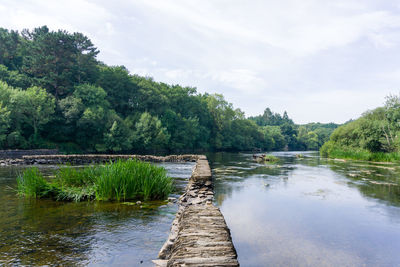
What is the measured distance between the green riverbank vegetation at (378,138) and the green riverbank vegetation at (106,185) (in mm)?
36324

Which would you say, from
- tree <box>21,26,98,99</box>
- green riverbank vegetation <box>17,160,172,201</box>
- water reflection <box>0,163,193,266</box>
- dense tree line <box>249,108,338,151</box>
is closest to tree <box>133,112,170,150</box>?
tree <box>21,26,98,99</box>

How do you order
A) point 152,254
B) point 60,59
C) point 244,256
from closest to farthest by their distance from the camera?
point 152,254, point 244,256, point 60,59

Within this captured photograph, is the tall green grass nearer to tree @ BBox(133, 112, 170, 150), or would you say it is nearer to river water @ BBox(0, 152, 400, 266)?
river water @ BBox(0, 152, 400, 266)

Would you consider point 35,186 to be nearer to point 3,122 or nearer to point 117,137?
point 3,122

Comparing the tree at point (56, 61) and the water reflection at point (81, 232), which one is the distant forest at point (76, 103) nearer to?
the tree at point (56, 61)

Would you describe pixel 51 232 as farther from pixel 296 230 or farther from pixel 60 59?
pixel 60 59

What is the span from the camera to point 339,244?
21.8 ft

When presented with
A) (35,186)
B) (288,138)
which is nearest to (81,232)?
(35,186)

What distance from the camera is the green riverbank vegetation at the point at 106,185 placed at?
31.5 ft

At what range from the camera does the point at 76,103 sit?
153ft

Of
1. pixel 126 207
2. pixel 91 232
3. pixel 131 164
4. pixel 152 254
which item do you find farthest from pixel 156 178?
pixel 152 254

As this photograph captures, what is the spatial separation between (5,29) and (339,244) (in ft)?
266

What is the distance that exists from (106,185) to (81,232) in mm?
3252

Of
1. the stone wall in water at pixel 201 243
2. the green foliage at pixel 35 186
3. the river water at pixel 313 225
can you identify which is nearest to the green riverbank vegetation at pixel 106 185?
the green foliage at pixel 35 186
